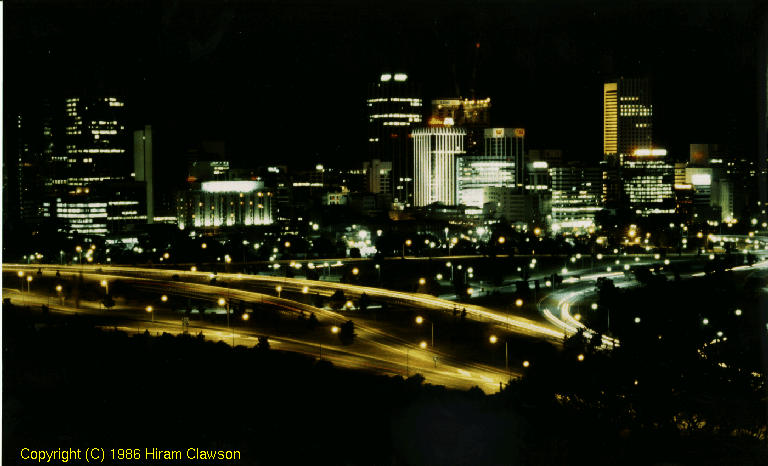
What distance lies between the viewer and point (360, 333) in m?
6.75

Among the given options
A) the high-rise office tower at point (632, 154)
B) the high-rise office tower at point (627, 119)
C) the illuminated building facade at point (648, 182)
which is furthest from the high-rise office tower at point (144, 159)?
the high-rise office tower at point (627, 119)

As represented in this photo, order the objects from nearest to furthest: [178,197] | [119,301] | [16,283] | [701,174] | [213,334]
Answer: [213,334] → [119,301] → [16,283] → [178,197] → [701,174]

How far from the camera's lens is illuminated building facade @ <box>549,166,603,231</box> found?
21.8 metres

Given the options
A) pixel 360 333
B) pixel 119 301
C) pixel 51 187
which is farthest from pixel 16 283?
pixel 51 187

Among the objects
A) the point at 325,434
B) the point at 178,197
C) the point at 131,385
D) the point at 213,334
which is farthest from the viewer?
the point at 178,197

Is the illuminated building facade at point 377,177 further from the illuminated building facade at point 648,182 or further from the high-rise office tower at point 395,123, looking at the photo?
the illuminated building facade at point 648,182

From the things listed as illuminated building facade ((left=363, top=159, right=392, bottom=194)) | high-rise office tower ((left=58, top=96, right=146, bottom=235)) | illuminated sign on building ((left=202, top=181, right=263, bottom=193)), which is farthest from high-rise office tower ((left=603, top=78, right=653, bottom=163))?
high-rise office tower ((left=58, top=96, right=146, bottom=235))

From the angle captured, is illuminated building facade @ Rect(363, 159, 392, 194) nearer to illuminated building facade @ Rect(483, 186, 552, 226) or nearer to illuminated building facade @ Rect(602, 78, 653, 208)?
illuminated building facade @ Rect(483, 186, 552, 226)

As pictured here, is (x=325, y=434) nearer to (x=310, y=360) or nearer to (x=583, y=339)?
(x=310, y=360)

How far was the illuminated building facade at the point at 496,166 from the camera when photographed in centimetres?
2439

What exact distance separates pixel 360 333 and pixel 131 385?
2386mm

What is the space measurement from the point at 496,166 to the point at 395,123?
3.30m

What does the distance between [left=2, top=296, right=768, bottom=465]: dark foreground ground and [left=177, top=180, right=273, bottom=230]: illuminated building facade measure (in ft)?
44.6

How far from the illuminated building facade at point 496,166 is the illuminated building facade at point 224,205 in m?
6.24
